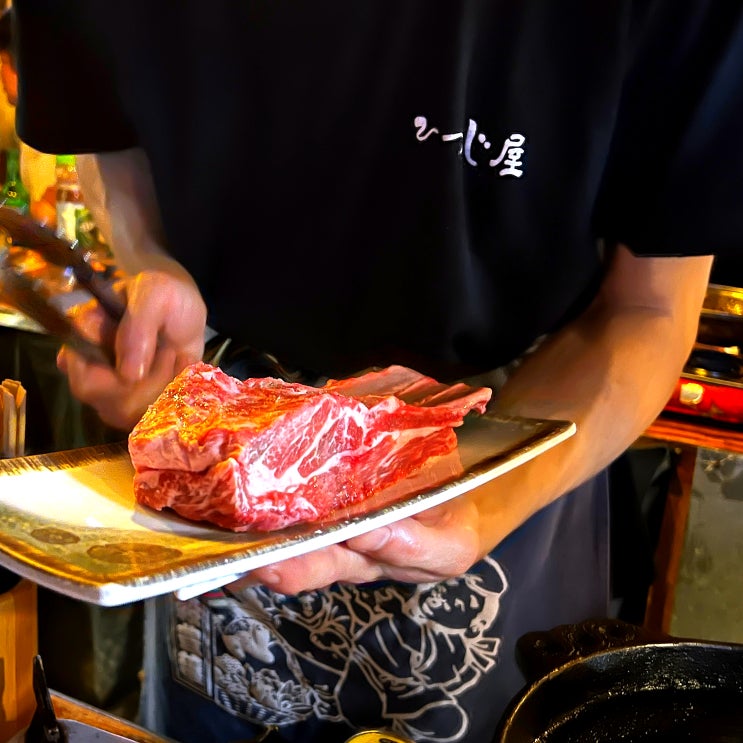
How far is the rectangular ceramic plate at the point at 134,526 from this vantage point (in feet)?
2.04

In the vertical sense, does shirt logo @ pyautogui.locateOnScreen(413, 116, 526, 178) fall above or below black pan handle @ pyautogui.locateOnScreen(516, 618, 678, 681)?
above

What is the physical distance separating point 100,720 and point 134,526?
2.06 ft

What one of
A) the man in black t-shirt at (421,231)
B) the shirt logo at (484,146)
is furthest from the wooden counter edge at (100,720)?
the shirt logo at (484,146)

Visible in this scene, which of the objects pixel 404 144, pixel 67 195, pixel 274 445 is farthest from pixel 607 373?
pixel 67 195

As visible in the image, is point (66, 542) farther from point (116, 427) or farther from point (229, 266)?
point (229, 266)

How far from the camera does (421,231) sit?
130 centimetres

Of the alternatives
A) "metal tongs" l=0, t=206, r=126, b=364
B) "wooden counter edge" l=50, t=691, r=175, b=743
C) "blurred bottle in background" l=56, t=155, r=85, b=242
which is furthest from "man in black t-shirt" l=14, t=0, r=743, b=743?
"blurred bottle in background" l=56, t=155, r=85, b=242

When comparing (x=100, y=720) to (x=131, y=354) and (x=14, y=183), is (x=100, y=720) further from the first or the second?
(x=14, y=183)

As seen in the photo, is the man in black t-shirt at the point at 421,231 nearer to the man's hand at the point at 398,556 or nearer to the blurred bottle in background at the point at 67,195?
the man's hand at the point at 398,556

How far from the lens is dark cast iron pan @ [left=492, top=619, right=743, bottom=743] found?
84 cm

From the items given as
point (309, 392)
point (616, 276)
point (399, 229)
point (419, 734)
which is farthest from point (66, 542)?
point (616, 276)

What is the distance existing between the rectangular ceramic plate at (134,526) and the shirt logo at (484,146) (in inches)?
17.9

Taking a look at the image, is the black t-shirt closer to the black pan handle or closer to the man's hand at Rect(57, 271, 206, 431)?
the man's hand at Rect(57, 271, 206, 431)

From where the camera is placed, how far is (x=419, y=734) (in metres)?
1.38
